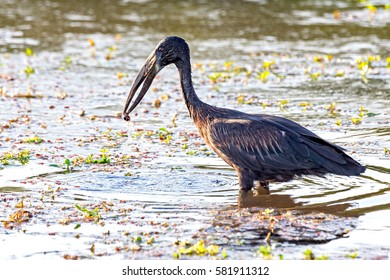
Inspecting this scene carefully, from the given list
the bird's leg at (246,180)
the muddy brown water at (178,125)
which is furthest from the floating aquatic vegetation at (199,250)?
the bird's leg at (246,180)

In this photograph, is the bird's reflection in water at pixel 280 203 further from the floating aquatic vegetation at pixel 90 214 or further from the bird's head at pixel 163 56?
the bird's head at pixel 163 56

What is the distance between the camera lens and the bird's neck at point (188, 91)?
946cm

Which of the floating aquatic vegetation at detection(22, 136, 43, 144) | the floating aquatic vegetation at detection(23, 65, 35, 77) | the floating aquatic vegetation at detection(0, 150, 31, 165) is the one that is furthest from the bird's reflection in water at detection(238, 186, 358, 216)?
the floating aquatic vegetation at detection(23, 65, 35, 77)

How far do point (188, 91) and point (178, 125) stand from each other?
238 centimetres

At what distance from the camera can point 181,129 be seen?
11.7m

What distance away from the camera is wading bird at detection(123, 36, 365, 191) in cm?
887

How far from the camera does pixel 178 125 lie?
39.1 feet

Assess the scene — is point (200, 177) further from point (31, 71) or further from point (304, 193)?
point (31, 71)

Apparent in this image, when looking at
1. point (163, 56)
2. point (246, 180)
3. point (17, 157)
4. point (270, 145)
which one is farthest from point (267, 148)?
point (17, 157)

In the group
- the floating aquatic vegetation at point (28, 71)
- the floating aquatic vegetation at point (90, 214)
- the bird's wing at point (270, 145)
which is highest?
the floating aquatic vegetation at point (28, 71)

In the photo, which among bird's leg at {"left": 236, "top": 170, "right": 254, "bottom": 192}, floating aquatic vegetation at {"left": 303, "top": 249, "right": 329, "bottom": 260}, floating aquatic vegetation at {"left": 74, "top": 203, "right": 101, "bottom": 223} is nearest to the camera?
floating aquatic vegetation at {"left": 303, "top": 249, "right": 329, "bottom": 260}

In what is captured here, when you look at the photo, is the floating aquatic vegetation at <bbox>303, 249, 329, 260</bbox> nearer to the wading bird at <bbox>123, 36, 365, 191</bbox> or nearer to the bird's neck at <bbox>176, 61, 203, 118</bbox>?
the wading bird at <bbox>123, 36, 365, 191</bbox>

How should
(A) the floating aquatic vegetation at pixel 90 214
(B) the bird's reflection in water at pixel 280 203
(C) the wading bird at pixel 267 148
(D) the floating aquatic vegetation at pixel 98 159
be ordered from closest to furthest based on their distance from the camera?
1. (A) the floating aquatic vegetation at pixel 90 214
2. (B) the bird's reflection in water at pixel 280 203
3. (C) the wading bird at pixel 267 148
4. (D) the floating aquatic vegetation at pixel 98 159

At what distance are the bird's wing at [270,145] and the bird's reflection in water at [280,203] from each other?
300 millimetres
